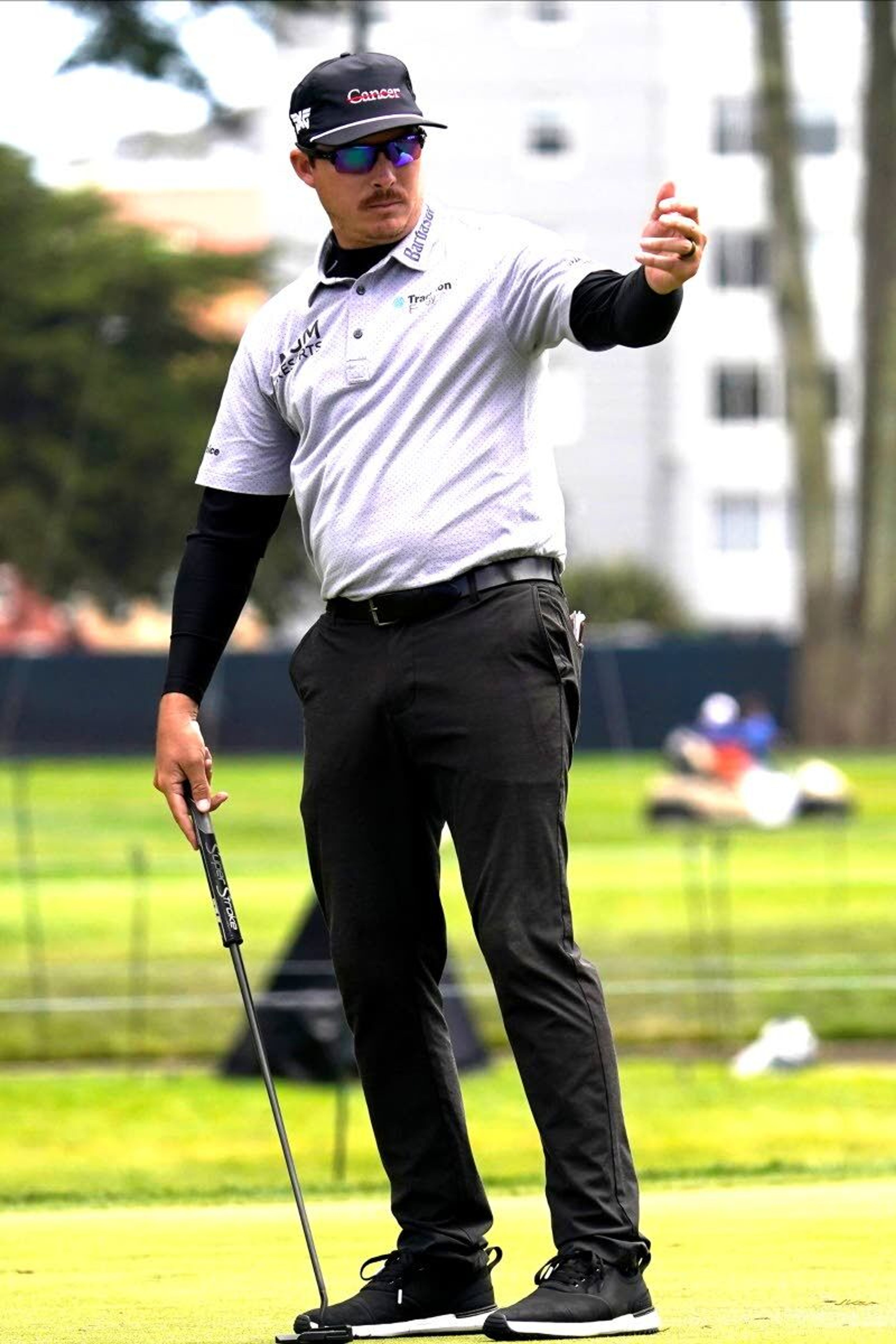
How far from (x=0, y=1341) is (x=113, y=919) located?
13.5 meters

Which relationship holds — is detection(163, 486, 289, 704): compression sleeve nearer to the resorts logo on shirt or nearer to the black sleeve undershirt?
the black sleeve undershirt

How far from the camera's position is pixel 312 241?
31.0m

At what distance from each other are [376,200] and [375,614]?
588 mm

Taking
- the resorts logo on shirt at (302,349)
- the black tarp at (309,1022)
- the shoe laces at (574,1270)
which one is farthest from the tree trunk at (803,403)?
the shoe laces at (574,1270)

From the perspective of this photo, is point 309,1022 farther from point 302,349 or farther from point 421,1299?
point 302,349

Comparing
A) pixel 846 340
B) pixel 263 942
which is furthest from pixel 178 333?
pixel 846 340

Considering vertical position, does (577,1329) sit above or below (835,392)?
below

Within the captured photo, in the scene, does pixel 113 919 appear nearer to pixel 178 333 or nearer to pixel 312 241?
pixel 178 333

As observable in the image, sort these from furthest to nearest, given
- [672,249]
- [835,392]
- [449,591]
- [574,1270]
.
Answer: [835,392]
[449,591]
[574,1270]
[672,249]

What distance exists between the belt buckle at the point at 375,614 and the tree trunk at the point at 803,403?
26.6 m

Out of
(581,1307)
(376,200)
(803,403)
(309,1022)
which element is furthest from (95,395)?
(581,1307)

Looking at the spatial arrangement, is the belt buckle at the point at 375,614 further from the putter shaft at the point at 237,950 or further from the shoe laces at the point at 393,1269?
the shoe laces at the point at 393,1269

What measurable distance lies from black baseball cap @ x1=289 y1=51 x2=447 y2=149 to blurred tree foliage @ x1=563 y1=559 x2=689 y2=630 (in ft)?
151

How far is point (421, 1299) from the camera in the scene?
12.4ft
